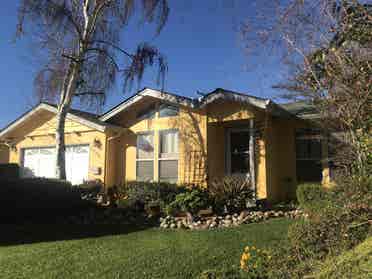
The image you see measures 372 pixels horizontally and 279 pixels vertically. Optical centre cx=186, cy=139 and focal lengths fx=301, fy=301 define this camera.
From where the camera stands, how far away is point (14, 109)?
60.3 feet

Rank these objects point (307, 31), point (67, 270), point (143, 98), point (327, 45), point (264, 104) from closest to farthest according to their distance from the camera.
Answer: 1. point (327, 45)
2. point (307, 31)
3. point (67, 270)
4. point (264, 104)
5. point (143, 98)

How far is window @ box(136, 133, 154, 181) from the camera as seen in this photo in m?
13.4

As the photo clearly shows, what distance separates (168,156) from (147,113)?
2320 mm

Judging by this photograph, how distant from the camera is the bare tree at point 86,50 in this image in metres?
11.7

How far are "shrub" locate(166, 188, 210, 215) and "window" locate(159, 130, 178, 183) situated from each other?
3604 millimetres

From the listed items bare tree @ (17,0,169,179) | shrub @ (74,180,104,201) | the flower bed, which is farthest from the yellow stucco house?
the flower bed

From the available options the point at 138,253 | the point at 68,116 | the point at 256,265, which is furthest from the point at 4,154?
the point at 256,265

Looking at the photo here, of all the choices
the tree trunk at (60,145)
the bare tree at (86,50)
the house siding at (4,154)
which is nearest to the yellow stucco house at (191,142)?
the bare tree at (86,50)

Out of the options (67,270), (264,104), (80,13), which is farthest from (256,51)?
(80,13)

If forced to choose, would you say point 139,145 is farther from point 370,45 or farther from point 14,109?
point 370,45

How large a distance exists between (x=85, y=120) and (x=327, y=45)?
12010mm

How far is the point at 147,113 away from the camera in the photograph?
1386cm

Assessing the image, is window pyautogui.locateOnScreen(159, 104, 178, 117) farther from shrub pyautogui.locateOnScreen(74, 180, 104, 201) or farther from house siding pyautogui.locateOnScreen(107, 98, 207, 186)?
shrub pyautogui.locateOnScreen(74, 180, 104, 201)

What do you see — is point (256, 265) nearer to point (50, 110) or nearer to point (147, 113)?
point (147, 113)
